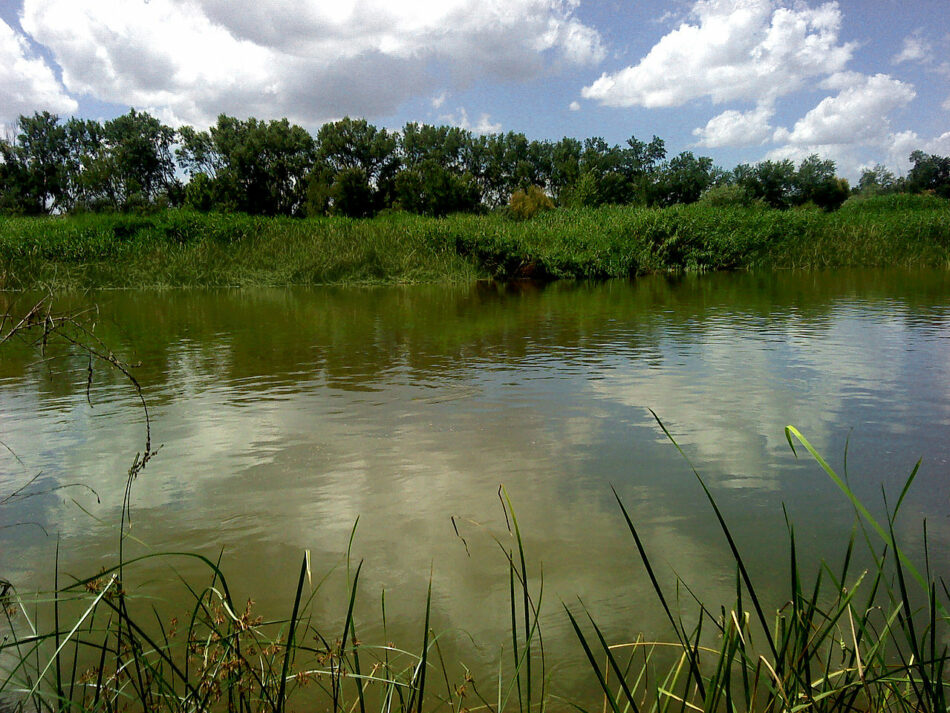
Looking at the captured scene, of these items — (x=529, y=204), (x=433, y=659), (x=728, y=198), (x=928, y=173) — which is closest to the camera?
(x=433, y=659)

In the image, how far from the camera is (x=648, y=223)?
774 inches

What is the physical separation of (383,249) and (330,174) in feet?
71.0

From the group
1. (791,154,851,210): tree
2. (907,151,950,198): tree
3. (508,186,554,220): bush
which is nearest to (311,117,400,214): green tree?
(508,186,554,220): bush

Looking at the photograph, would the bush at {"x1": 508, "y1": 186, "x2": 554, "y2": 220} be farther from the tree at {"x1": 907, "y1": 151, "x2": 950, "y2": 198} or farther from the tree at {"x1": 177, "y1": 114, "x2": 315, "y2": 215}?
the tree at {"x1": 907, "y1": 151, "x2": 950, "y2": 198}

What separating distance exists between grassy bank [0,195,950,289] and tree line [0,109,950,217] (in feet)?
39.4

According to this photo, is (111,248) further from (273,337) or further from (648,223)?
(648,223)

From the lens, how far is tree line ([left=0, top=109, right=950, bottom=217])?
3662 centimetres

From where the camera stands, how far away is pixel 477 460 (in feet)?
11.7

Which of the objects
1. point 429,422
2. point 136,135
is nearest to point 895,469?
point 429,422

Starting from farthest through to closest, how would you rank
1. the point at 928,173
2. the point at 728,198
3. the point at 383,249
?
1. the point at 928,173
2. the point at 728,198
3. the point at 383,249

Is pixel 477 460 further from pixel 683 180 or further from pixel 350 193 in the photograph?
pixel 683 180

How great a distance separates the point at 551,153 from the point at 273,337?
156ft

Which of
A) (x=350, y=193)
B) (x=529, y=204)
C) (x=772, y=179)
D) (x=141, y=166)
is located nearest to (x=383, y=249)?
(x=529, y=204)

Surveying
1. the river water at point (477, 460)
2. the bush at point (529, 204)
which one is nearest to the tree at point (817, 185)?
the bush at point (529, 204)
